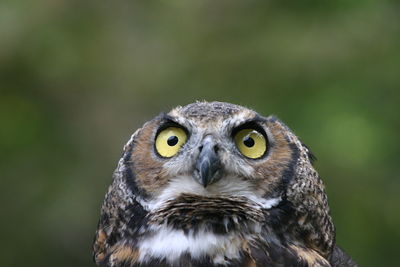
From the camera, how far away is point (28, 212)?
561cm

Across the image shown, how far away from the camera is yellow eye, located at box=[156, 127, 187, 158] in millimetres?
2973

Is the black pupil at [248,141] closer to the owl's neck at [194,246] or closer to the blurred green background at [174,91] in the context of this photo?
the owl's neck at [194,246]

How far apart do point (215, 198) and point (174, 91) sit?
288 cm

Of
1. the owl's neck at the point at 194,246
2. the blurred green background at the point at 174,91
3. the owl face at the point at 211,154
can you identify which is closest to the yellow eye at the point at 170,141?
the owl face at the point at 211,154

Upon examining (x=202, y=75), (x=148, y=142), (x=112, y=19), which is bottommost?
(x=148, y=142)

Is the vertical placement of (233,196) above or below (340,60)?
below

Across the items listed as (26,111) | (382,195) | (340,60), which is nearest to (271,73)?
(340,60)

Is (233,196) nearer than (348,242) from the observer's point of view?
Yes

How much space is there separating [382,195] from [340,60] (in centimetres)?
93

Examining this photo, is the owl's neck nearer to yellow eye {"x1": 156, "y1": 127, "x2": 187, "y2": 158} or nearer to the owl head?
the owl head

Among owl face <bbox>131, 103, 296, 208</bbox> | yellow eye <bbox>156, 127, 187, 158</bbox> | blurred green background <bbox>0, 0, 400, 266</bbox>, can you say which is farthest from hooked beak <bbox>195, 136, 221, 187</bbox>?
blurred green background <bbox>0, 0, 400, 266</bbox>

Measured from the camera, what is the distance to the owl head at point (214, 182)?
114 inches

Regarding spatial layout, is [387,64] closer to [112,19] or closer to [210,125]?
[112,19]

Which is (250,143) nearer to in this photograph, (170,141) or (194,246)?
(170,141)
